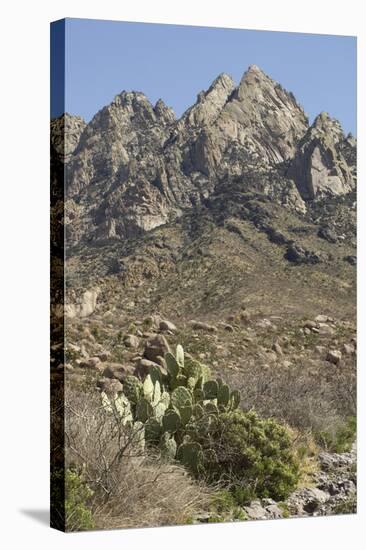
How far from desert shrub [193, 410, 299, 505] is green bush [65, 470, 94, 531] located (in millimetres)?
1233

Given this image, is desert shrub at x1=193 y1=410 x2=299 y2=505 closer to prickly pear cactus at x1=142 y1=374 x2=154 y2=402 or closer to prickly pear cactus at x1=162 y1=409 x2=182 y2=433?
prickly pear cactus at x1=162 y1=409 x2=182 y2=433

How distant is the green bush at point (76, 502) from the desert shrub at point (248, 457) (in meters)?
1.23

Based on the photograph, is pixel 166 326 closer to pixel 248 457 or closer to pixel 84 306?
pixel 84 306

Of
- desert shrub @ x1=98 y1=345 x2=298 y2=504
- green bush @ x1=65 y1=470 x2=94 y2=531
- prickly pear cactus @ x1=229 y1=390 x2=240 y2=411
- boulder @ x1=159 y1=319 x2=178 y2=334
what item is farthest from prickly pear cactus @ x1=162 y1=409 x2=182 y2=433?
green bush @ x1=65 y1=470 x2=94 y2=531

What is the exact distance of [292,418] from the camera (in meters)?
14.1

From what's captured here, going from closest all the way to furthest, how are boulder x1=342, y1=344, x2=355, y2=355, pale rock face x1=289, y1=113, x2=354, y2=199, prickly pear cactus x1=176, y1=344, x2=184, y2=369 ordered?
prickly pear cactus x1=176, y1=344, x2=184, y2=369, boulder x1=342, y1=344, x2=355, y2=355, pale rock face x1=289, y1=113, x2=354, y2=199

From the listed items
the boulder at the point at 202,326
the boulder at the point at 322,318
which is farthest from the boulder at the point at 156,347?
the boulder at the point at 322,318

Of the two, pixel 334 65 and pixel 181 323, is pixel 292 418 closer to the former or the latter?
pixel 181 323

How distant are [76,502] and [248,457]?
1768mm

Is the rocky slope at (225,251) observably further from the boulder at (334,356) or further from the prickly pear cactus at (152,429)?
the prickly pear cactus at (152,429)

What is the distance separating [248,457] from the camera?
1330 centimetres

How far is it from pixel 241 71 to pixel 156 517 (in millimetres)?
4356

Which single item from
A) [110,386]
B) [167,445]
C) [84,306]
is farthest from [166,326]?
[167,445]

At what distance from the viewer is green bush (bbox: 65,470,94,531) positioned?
12.4m
